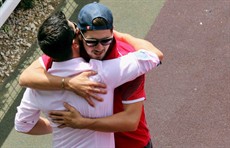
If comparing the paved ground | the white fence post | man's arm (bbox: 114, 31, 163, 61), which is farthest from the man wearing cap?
the white fence post

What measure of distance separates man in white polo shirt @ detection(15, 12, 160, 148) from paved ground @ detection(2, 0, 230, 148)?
1991mm

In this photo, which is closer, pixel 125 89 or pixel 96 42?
pixel 96 42

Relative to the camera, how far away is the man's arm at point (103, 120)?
2660mm

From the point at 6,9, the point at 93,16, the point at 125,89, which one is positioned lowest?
the point at 6,9

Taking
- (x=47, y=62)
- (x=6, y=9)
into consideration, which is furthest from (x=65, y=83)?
(x=6, y=9)

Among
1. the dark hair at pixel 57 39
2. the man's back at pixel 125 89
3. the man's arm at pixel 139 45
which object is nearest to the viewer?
the dark hair at pixel 57 39

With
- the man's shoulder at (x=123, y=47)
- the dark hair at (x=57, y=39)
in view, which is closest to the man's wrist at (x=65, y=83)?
the dark hair at (x=57, y=39)

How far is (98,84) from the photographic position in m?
2.61

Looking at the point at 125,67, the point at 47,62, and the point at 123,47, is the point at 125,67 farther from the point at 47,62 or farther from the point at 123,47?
the point at 47,62

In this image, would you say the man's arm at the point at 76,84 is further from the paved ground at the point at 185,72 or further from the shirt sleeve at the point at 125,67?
the paved ground at the point at 185,72

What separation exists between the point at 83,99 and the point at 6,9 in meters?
3.46

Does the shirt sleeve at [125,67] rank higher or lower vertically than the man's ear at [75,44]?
lower

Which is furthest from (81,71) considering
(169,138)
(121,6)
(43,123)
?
(121,6)

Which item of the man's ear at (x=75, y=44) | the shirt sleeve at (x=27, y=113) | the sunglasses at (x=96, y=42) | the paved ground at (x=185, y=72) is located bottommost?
the paved ground at (x=185, y=72)
